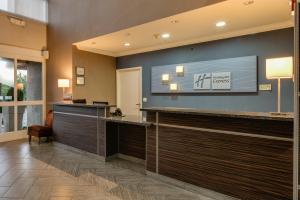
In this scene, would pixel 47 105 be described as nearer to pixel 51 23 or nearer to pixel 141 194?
pixel 51 23

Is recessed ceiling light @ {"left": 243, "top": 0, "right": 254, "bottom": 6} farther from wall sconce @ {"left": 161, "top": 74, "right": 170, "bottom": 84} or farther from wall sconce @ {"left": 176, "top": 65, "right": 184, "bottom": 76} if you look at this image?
wall sconce @ {"left": 161, "top": 74, "right": 170, "bottom": 84}

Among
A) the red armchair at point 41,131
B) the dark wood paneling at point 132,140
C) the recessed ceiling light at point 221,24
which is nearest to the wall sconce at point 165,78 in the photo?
the recessed ceiling light at point 221,24

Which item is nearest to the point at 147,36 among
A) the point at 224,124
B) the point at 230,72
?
the point at 230,72

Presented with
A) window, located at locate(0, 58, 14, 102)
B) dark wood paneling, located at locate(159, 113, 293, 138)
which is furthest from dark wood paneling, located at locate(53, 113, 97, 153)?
dark wood paneling, located at locate(159, 113, 293, 138)

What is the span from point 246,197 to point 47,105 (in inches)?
248

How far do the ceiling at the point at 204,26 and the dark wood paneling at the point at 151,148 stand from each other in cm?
→ 211

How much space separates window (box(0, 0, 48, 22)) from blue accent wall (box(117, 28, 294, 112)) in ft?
11.5

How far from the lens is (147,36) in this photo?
17.3 feet

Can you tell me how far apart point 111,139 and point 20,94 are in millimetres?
3796

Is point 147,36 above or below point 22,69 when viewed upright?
above

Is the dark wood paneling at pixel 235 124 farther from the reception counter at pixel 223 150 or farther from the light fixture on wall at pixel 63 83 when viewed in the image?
the light fixture on wall at pixel 63 83

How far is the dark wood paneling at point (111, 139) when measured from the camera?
4215 mm

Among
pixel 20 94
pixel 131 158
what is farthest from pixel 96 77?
pixel 131 158

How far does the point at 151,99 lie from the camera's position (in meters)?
6.41
